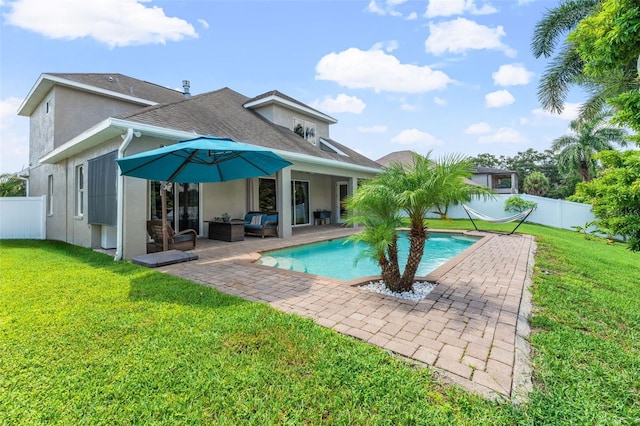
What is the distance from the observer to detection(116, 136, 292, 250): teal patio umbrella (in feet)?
20.2

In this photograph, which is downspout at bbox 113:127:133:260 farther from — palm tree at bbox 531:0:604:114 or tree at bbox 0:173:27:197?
palm tree at bbox 531:0:604:114

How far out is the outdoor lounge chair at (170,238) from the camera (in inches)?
324

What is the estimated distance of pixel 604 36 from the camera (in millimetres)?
3150

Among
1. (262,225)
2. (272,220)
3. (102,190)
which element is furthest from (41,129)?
(272,220)

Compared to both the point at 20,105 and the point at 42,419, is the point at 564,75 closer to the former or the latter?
the point at 42,419

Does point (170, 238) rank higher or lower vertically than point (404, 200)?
lower

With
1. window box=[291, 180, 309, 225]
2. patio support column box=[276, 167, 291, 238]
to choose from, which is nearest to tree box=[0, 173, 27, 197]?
window box=[291, 180, 309, 225]

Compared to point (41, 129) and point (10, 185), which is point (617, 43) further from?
point (10, 185)

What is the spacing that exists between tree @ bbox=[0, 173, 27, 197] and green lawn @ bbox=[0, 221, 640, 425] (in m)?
18.5

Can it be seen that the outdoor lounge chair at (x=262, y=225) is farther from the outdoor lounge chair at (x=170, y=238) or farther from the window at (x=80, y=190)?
the window at (x=80, y=190)

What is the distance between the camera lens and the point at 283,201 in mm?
12016

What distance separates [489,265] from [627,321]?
3.15 metres

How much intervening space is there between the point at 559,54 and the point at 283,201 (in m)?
15.0

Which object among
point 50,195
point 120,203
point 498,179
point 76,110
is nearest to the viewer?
point 120,203
